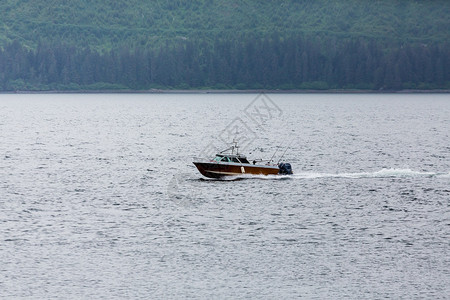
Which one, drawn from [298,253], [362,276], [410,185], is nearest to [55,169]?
[410,185]

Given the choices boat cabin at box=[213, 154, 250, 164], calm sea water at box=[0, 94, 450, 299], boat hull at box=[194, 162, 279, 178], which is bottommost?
calm sea water at box=[0, 94, 450, 299]

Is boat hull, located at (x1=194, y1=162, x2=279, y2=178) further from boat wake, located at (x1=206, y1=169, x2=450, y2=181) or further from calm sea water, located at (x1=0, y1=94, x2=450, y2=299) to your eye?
boat wake, located at (x1=206, y1=169, x2=450, y2=181)

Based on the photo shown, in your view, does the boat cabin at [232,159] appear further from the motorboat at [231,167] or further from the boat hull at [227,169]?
the boat hull at [227,169]

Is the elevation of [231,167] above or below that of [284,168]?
above

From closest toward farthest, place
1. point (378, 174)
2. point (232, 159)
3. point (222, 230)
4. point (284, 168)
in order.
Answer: point (222, 230) → point (232, 159) → point (284, 168) → point (378, 174)

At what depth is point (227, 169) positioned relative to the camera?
85.0m

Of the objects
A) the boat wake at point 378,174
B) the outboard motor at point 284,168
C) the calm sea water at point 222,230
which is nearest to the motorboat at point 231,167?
the outboard motor at point 284,168

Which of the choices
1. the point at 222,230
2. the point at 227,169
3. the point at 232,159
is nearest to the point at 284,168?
the point at 232,159

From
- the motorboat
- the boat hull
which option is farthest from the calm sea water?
the motorboat

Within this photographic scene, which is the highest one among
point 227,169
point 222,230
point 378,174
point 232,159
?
point 232,159

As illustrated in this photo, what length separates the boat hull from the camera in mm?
84938

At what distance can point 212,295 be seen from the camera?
45.8 m

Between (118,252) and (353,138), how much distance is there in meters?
109

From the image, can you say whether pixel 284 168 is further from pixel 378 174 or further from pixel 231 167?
pixel 378 174
